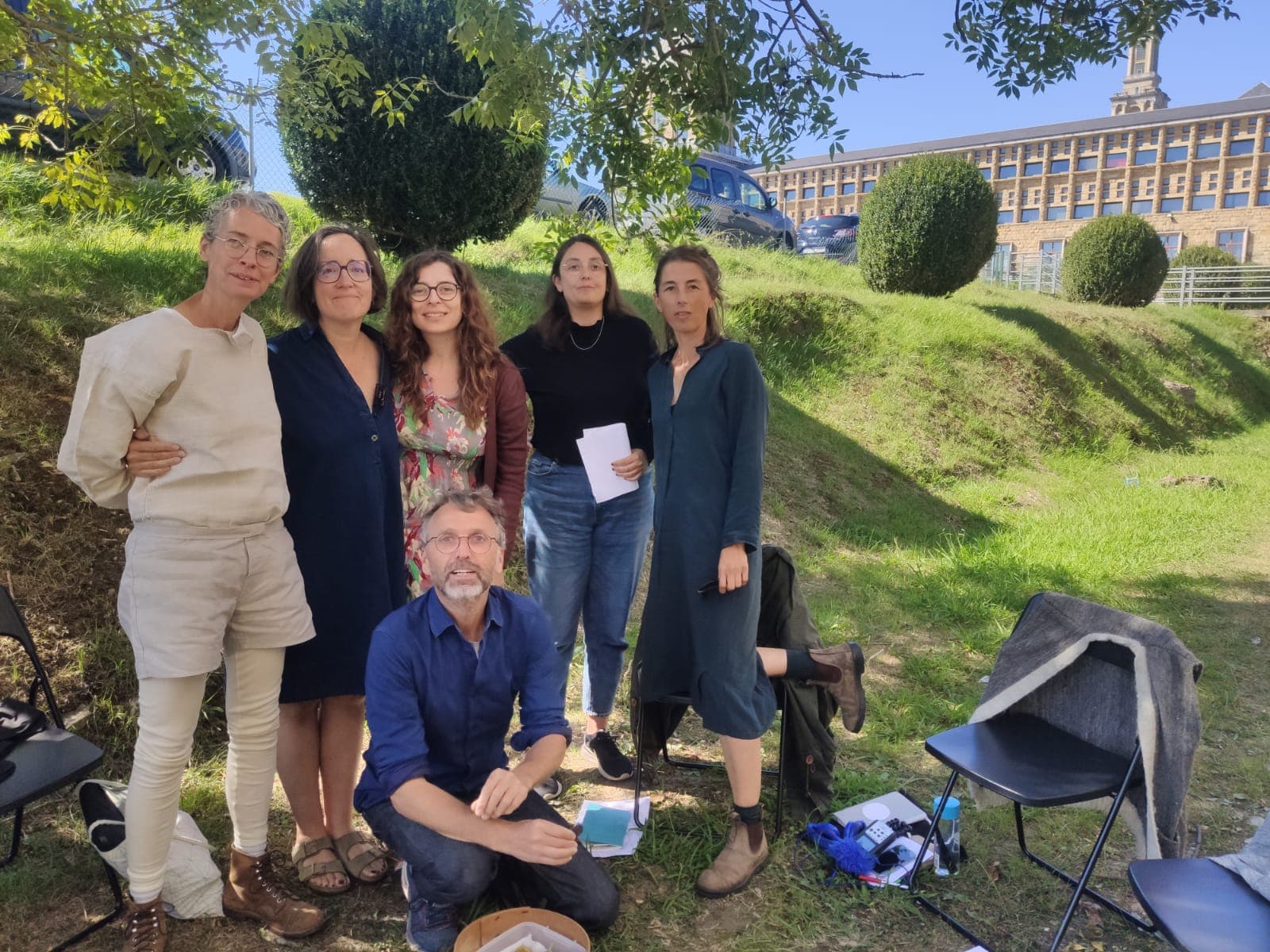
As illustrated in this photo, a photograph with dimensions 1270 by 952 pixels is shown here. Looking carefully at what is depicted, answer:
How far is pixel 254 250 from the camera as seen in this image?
7.75ft

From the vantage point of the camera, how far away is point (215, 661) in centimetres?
233

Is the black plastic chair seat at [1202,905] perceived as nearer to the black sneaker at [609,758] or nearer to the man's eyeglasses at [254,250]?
the black sneaker at [609,758]

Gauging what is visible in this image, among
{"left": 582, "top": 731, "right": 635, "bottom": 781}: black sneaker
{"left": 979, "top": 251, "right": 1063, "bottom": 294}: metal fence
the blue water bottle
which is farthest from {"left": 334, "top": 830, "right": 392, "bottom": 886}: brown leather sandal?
{"left": 979, "top": 251, "right": 1063, "bottom": 294}: metal fence

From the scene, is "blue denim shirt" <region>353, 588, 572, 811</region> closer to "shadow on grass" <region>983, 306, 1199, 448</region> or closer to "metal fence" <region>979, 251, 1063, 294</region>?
"shadow on grass" <region>983, 306, 1199, 448</region>

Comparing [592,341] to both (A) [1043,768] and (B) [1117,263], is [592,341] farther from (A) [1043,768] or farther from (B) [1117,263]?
(B) [1117,263]

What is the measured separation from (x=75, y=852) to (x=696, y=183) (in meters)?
14.5

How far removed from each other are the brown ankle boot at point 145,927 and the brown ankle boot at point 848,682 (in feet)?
6.90

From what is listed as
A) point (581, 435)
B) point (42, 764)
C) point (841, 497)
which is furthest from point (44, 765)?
point (841, 497)

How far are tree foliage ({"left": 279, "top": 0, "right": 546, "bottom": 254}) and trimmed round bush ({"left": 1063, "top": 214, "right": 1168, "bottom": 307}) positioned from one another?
53.5 ft

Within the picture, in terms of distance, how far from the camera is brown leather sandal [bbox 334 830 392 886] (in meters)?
2.84

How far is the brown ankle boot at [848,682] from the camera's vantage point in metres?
3.16

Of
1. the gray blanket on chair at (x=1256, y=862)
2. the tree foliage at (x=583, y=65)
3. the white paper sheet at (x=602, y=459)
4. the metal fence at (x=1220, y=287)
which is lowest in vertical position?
the gray blanket on chair at (x=1256, y=862)

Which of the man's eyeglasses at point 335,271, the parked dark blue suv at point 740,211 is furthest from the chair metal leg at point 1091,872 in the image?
the parked dark blue suv at point 740,211

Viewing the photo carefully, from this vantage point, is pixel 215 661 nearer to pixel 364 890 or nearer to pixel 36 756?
pixel 36 756
